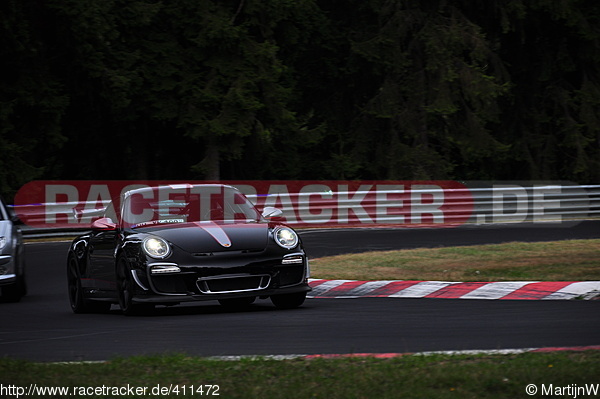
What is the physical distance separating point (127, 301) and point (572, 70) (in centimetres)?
3118

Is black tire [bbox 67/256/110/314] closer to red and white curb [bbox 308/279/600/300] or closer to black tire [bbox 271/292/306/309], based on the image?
black tire [bbox 271/292/306/309]

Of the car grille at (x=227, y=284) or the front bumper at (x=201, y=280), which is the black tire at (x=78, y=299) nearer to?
the front bumper at (x=201, y=280)

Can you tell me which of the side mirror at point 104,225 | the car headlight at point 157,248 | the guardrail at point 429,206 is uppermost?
the side mirror at point 104,225

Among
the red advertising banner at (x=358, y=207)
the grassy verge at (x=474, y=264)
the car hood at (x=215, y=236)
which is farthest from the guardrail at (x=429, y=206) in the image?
the car hood at (x=215, y=236)

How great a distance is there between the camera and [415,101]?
123 ft

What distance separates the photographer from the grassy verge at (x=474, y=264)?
13.9 meters

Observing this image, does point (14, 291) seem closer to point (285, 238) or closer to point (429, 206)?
point (285, 238)

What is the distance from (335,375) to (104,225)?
5652 millimetres

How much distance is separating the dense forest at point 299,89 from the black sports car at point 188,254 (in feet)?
62.5

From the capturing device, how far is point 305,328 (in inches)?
374

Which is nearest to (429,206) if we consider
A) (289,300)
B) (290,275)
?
(289,300)

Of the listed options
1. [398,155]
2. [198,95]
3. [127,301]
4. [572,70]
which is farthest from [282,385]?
[572,70]

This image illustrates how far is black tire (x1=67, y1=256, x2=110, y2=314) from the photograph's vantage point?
1238 cm

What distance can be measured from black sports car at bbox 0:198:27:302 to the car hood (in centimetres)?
327
